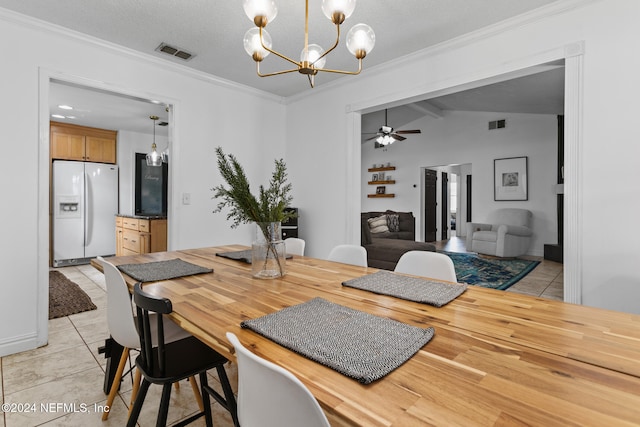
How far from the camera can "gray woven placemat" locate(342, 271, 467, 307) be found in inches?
48.0

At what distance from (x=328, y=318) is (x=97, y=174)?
20.0 ft

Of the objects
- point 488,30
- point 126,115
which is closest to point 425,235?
point 488,30

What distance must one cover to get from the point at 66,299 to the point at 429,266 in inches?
151

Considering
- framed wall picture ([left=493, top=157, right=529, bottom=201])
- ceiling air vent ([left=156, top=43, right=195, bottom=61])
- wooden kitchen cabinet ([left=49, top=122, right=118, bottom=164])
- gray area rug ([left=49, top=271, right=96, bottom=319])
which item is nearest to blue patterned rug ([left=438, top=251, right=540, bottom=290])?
framed wall picture ([left=493, top=157, right=529, bottom=201])

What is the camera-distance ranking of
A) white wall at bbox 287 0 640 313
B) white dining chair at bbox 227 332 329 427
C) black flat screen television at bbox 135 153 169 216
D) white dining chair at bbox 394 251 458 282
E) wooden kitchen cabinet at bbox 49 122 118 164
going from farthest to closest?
black flat screen television at bbox 135 153 169 216
wooden kitchen cabinet at bbox 49 122 118 164
white wall at bbox 287 0 640 313
white dining chair at bbox 394 251 458 282
white dining chair at bbox 227 332 329 427

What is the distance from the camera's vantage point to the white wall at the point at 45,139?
2.36 metres

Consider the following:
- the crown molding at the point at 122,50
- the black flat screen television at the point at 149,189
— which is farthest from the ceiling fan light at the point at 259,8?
the black flat screen television at the point at 149,189

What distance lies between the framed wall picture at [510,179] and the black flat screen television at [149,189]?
6.94 metres

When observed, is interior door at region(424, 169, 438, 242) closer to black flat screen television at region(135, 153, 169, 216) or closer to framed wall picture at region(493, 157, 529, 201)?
framed wall picture at region(493, 157, 529, 201)

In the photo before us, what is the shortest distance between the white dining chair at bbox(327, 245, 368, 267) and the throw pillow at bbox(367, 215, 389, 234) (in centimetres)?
374

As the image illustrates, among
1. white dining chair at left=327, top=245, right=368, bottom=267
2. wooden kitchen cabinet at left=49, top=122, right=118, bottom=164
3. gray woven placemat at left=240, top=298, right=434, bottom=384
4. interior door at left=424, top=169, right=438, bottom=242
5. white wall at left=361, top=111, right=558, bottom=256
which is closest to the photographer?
gray woven placemat at left=240, top=298, right=434, bottom=384

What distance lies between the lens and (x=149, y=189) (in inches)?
237

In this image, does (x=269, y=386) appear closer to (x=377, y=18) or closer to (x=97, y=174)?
(x=377, y=18)

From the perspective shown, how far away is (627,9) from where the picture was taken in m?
2.04
